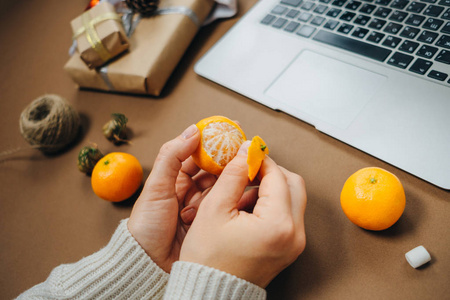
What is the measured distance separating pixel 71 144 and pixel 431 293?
91 centimetres

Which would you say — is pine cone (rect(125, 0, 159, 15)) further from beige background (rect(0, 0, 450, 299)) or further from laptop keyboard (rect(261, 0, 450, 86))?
laptop keyboard (rect(261, 0, 450, 86))

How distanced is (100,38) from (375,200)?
32.0 inches

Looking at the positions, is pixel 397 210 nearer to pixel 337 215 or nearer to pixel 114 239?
pixel 337 215

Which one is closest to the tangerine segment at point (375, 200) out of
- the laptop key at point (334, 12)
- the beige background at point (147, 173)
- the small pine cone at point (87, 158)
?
the beige background at point (147, 173)

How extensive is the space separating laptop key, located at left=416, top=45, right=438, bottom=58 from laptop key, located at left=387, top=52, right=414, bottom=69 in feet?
0.07

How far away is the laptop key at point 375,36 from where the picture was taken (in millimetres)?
748

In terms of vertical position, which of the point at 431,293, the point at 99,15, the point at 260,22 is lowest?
the point at 431,293

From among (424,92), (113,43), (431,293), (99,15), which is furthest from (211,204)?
(99,15)

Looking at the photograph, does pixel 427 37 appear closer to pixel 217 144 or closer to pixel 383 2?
pixel 383 2

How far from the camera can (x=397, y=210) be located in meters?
0.53

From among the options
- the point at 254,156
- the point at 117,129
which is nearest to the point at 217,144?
the point at 254,156

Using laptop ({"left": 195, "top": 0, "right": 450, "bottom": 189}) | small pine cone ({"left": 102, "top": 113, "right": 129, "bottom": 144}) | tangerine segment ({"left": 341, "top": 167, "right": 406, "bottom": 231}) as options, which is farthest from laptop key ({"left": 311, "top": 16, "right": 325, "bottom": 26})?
small pine cone ({"left": 102, "top": 113, "right": 129, "bottom": 144})

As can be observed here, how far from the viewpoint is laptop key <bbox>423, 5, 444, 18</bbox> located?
0.71 metres

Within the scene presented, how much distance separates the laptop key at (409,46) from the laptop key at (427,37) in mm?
16
